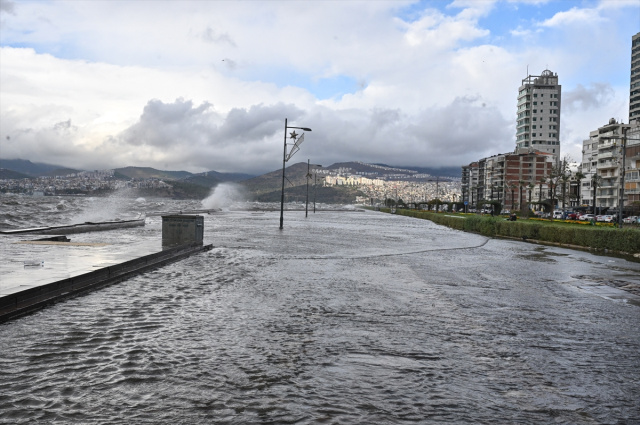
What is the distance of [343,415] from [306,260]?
13129 mm

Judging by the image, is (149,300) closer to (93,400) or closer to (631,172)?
(93,400)

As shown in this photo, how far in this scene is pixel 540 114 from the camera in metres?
152

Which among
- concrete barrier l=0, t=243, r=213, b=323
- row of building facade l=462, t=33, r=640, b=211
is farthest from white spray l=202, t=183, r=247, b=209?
concrete barrier l=0, t=243, r=213, b=323

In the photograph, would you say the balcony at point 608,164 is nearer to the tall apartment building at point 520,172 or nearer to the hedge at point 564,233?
the tall apartment building at point 520,172

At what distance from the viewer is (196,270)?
1405 centimetres

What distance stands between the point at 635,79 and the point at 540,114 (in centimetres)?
2583

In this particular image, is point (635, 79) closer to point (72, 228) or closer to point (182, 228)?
point (72, 228)

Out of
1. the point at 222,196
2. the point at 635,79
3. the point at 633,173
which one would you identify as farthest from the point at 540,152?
the point at 222,196

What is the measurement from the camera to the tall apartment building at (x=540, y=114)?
150625mm

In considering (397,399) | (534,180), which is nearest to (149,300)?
(397,399)

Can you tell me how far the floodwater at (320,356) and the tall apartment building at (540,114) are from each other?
5959 inches

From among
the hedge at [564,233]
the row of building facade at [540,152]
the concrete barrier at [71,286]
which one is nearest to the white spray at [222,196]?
the row of building facade at [540,152]

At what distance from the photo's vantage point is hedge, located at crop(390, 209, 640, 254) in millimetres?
25291

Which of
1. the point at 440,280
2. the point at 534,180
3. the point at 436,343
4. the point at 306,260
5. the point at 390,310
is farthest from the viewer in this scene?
the point at 534,180
